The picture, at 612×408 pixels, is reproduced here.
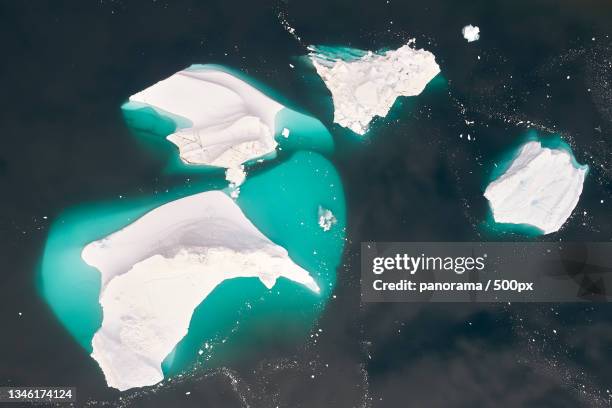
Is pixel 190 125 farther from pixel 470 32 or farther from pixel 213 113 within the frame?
pixel 470 32

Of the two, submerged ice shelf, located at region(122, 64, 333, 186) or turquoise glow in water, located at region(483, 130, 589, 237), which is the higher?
submerged ice shelf, located at region(122, 64, 333, 186)

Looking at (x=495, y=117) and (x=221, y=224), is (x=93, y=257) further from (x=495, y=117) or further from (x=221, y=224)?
(x=495, y=117)

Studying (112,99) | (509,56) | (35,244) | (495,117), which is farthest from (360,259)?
(35,244)

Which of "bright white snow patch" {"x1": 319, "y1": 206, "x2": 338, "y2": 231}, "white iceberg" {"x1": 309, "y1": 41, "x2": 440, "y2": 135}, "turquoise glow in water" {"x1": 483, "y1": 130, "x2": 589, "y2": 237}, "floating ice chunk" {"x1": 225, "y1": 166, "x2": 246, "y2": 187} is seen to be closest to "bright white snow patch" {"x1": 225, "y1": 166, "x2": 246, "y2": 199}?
"floating ice chunk" {"x1": 225, "y1": 166, "x2": 246, "y2": 187}

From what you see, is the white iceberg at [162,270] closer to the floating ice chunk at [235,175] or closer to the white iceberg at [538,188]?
the floating ice chunk at [235,175]

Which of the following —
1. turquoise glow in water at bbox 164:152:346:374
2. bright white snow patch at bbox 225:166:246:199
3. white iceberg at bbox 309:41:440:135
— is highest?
white iceberg at bbox 309:41:440:135

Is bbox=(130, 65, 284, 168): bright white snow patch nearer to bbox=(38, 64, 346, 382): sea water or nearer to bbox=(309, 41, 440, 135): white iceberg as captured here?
bbox=(38, 64, 346, 382): sea water

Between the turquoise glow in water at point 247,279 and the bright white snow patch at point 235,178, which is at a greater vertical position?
the bright white snow patch at point 235,178

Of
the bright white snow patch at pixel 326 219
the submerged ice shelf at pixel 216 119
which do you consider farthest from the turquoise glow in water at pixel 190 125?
the bright white snow patch at pixel 326 219
